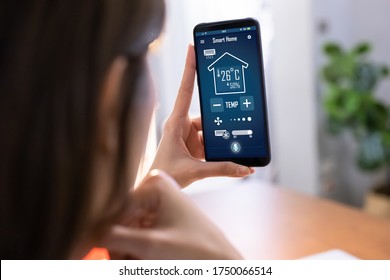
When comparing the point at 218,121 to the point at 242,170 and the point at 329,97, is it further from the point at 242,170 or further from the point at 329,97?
the point at 329,97

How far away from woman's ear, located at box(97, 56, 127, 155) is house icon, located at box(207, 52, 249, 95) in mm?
136

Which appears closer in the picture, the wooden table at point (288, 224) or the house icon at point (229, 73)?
the house icon at point (229, 73)

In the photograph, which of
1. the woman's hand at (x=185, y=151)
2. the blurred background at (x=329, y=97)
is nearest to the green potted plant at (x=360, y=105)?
the blurred background at (x=329, y=97)

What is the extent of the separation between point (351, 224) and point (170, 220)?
614 mm

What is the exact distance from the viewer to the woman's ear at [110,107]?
44 centimetres

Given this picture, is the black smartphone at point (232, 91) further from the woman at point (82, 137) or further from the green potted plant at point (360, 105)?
the green potted plant at point (360, 105)

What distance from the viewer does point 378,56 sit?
2.25 meters

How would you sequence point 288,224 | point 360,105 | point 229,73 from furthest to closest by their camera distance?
point 360,105, point 288,224, point 229,73

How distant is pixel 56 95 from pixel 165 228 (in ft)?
0.53

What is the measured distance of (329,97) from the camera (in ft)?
6.62

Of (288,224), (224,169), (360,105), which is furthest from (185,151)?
(360,105)
